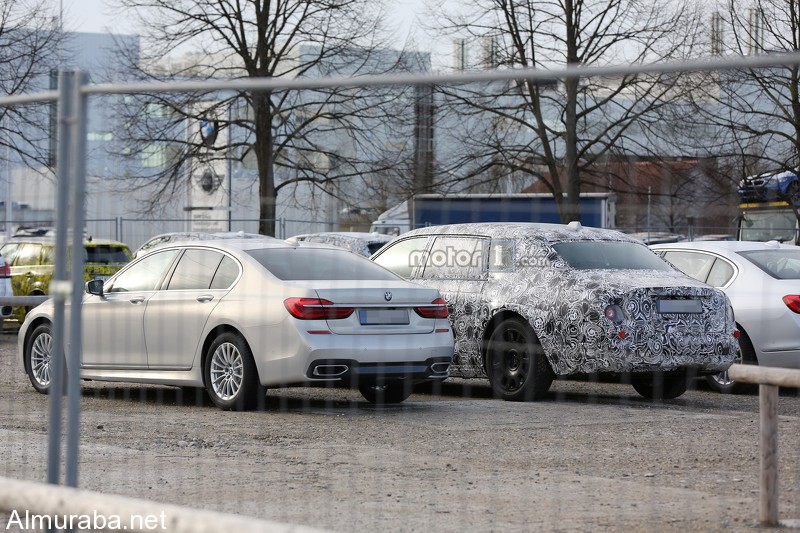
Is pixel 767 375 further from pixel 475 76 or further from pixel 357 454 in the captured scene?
pixel 357 454

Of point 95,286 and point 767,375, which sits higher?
point 95,286

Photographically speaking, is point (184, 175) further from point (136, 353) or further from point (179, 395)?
point (179, 395)

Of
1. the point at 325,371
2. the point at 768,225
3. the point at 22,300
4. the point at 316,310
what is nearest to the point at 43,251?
the point at 768,225

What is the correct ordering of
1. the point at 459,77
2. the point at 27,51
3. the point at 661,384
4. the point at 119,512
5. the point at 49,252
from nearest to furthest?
the point at 119,512, the point at 459,77, the point at 49,252, the point at 661,384, the point at 27,51

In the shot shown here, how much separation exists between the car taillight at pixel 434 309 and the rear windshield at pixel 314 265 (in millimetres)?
773

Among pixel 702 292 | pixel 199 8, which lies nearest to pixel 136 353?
pixel 702 292

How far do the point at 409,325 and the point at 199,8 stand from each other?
21.1m

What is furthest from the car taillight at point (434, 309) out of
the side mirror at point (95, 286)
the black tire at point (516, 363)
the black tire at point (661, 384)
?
the side mirror at point (95, 286)

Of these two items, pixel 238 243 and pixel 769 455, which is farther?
pixel 238 243

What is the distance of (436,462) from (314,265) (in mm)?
2550

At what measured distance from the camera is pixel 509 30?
2739 centimetres

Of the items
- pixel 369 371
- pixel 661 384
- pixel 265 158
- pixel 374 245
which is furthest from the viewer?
pixel 661 384

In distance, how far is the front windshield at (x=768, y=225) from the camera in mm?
4094

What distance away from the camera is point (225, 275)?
9.46 m
